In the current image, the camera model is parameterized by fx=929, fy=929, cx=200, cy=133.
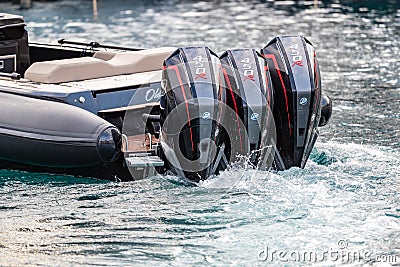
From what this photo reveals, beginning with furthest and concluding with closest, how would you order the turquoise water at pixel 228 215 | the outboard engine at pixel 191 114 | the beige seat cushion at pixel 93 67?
the beige seat cushion at pixel 93 67
the outboard engine at pixel 191 114
the turquoise water at pixel 228 215

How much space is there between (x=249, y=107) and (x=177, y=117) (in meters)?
0.49

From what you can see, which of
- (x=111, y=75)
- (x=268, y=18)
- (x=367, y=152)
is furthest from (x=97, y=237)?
(x=268, y=18)

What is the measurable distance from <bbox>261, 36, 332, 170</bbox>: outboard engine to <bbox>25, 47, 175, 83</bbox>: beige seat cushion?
4.87 feet

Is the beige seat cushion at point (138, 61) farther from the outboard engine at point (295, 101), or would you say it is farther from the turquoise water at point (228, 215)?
the outboard engine at point (295, 101)

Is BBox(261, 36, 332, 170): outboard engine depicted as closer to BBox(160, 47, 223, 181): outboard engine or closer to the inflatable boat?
the inflatable boat

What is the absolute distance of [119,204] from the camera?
630cm

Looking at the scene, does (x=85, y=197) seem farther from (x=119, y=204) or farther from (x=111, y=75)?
(x=111, y=75)

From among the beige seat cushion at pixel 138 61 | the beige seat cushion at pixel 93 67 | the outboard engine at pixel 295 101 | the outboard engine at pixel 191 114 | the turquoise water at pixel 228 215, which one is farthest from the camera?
the beige seat cushion at pixel 138 61

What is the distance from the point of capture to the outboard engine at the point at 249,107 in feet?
20.3

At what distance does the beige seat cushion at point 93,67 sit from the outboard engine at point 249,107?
4.80 ft

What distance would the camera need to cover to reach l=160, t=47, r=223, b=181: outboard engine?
6.08 metres

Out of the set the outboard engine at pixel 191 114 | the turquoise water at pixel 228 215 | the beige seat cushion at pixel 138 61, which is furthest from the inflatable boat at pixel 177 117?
the beige seat cushion at pixel 138 61

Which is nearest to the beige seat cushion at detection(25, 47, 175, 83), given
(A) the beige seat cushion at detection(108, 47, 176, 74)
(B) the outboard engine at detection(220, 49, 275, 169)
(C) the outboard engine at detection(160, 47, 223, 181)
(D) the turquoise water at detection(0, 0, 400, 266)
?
(A) the beige seat cushion at detection(108, 47, 176, 74)

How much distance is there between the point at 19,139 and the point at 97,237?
1.28 metres
